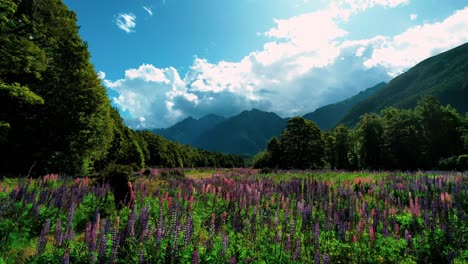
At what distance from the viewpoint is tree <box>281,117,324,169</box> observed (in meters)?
54.6

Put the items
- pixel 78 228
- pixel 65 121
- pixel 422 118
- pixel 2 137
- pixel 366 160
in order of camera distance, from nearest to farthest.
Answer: pixel 78 228 < pixel 2 137 < pixel 65 121 < pixel 422 118 < pixel 366 160

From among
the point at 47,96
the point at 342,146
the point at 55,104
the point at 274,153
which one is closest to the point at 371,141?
the point at 342,146

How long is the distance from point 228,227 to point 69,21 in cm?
2494

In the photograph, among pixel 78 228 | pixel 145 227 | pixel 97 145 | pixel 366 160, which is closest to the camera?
pixel 145 227

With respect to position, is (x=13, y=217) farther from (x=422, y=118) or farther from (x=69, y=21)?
(x=422, y=118)

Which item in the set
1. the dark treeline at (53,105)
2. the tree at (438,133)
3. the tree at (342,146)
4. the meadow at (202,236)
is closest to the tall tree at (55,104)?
the dark treeline at (53,105)

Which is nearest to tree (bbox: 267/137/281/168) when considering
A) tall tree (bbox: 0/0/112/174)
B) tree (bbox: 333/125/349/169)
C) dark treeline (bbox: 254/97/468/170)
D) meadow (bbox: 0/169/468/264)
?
dark treeline (bbox: 254/97/468/170)

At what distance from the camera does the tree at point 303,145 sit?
54.6 m

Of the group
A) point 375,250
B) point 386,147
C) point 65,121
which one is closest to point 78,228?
point 375,250

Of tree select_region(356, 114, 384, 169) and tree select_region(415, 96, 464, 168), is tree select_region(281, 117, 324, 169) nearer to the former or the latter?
tree select_region(356, 114, 384, 169)

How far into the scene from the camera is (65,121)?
23047 mm

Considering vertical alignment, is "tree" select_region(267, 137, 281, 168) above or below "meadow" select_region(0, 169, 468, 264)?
above

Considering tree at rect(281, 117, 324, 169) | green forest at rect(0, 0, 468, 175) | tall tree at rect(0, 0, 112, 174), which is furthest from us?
tree at rect(281, 117, 324, 169)

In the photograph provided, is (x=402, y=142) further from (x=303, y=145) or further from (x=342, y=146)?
(x=342, y=146)
